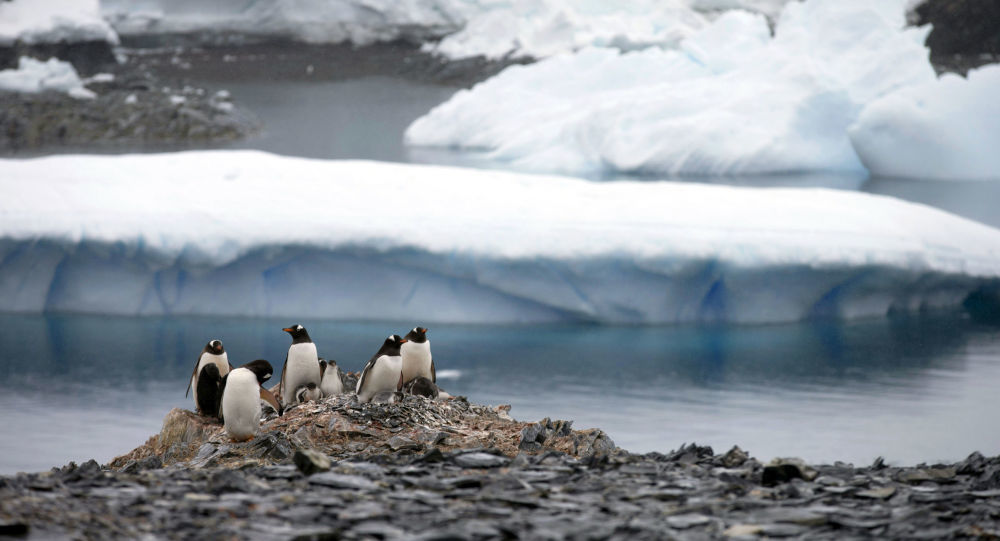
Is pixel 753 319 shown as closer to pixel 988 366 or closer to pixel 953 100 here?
pixel 988 366

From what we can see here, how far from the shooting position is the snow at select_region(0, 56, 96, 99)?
20.4 m

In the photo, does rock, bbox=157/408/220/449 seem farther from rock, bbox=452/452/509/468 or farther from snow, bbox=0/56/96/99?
snow, bbox=0/56/96/99

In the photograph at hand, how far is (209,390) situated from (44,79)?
61.2 feet

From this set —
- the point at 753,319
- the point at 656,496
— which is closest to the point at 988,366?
the point at 753,319

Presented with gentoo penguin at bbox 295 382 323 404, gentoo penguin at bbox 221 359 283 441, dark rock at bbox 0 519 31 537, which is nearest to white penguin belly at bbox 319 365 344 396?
gentoo penguin at bbox 295 382 323 404

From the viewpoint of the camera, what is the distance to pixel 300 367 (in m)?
4.79

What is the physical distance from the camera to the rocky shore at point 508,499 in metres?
2.43

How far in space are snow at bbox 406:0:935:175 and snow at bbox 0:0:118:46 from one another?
9.39 metres

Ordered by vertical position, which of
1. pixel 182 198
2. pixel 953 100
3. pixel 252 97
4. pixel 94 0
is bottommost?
pixel 182 198

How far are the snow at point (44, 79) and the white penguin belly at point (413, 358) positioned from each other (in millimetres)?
17615

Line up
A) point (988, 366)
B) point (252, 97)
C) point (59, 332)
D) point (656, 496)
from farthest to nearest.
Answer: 1. point (252, 97)
2. point (59, 332)
3. point (988, 366)
4. point (656, 496)

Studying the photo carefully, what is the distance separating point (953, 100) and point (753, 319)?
817cm

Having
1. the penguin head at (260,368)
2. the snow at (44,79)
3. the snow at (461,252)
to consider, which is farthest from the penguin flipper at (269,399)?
A: the snow at (44,79)

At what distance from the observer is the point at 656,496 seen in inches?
112
